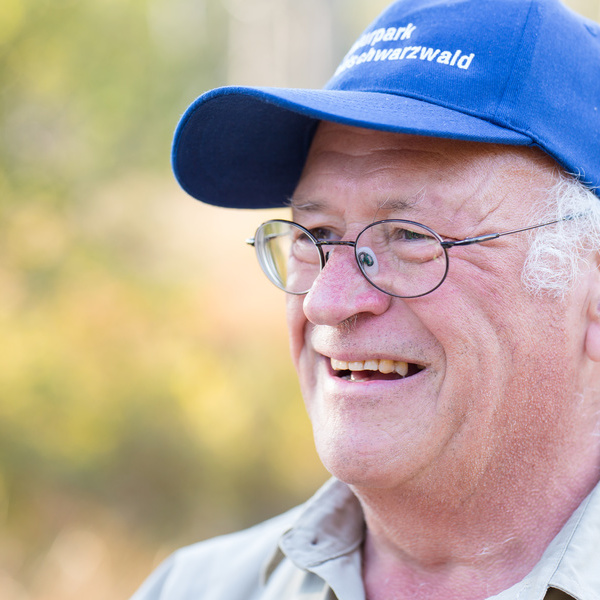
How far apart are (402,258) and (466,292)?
0.53 ft

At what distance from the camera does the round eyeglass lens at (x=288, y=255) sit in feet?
6.34

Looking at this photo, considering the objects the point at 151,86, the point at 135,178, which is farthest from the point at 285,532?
the point at 151,86

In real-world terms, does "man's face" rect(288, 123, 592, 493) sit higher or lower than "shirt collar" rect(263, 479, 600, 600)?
higher

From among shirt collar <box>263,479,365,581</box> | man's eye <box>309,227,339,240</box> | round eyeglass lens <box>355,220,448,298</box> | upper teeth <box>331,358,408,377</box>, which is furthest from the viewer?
shirt collar <box>263,479,365,581</box>

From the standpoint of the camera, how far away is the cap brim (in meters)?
1.58

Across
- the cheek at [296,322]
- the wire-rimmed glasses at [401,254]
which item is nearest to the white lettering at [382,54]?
the wire-rimmed glasses at [401,254]

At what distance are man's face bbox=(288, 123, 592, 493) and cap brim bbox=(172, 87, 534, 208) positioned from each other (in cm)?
9

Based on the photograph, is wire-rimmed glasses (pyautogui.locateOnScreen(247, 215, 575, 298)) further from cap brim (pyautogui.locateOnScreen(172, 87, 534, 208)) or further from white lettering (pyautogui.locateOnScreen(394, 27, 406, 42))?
white lettering (pyautogui.locateOnScreen(394, 27, 406, 42))

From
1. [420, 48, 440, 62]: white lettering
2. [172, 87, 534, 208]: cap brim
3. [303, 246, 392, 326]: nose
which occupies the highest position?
[420, 48, 440, 62]: white lettering

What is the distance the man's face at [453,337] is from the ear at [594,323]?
0.7 inches

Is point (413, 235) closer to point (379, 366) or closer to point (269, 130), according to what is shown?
point (379, 366)

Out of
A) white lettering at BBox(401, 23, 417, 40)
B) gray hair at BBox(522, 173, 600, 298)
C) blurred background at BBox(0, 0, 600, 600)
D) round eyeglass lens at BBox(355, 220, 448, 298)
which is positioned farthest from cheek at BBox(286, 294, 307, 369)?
blurred background at BBox(0, 0, 600, 600)

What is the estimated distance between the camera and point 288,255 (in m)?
2.07

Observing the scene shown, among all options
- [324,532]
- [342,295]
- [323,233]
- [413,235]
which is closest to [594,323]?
[413,235]
